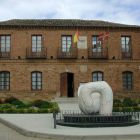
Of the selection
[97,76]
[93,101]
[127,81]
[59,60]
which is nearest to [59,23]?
[59,60]

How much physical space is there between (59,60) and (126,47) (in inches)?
278

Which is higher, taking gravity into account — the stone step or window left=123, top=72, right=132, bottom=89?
window left=123, top=72, right=132, bottom=89

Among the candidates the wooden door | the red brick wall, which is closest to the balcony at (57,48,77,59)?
the red brick wall

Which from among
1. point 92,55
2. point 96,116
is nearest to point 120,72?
point 92,55

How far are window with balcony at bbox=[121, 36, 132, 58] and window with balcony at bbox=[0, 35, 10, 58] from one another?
11583 millimetres

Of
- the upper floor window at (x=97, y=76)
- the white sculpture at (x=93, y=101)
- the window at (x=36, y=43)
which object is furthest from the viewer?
the upper floor window at (x=97, y=76)

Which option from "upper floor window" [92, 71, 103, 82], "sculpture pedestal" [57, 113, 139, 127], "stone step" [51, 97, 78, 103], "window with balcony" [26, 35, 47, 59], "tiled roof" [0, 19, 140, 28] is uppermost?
"tiled roof" [0, 19, 140, 28]

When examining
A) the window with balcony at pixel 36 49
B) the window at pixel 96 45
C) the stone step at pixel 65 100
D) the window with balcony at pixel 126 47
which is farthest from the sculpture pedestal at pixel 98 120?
the window with balcony at pixel 126 47

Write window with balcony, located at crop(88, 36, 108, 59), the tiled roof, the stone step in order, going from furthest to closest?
window with balcony, located at crop(88, 36, 108, 59), the tiled roof, the stone step

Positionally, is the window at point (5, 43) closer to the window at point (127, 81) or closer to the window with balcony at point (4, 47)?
the window with balcony at point (4, 47)

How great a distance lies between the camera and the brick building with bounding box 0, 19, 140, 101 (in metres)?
27.1

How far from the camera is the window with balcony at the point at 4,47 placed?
89.5ft

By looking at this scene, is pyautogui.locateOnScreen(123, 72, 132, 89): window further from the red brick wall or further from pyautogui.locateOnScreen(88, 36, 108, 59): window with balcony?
pyautogui.locateOnScreen(88, 36, 108, 59): window with balcony

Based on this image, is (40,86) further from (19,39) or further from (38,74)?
(19,39)
